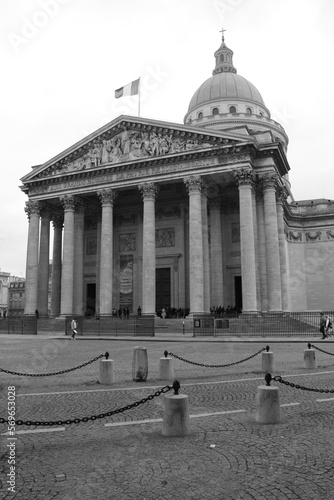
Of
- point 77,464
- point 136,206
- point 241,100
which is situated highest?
point 241,100

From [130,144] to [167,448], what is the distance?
133 feet

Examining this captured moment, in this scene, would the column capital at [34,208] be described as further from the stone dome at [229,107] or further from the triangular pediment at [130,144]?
the stone dome at [229,107]

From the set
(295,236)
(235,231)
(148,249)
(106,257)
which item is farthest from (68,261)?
(295,236)

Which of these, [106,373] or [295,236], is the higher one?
[295,236]

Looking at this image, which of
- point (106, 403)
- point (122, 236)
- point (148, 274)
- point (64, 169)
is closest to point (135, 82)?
point (64, 169)

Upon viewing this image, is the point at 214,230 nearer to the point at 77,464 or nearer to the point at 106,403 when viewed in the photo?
the point at 106,403

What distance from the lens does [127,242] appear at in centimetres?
5134

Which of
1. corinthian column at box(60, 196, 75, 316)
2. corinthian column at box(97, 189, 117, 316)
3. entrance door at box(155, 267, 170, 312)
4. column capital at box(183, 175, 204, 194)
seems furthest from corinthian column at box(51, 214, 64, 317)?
column capital at box(183, 175, 204, 194)

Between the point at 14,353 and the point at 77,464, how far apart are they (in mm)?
15920

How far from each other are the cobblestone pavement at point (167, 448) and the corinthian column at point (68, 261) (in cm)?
3316

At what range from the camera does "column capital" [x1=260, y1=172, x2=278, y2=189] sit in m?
40.2

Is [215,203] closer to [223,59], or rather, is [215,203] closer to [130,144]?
[130,144]

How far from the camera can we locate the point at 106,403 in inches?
372

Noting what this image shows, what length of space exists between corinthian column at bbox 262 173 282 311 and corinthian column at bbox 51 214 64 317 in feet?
79.5
